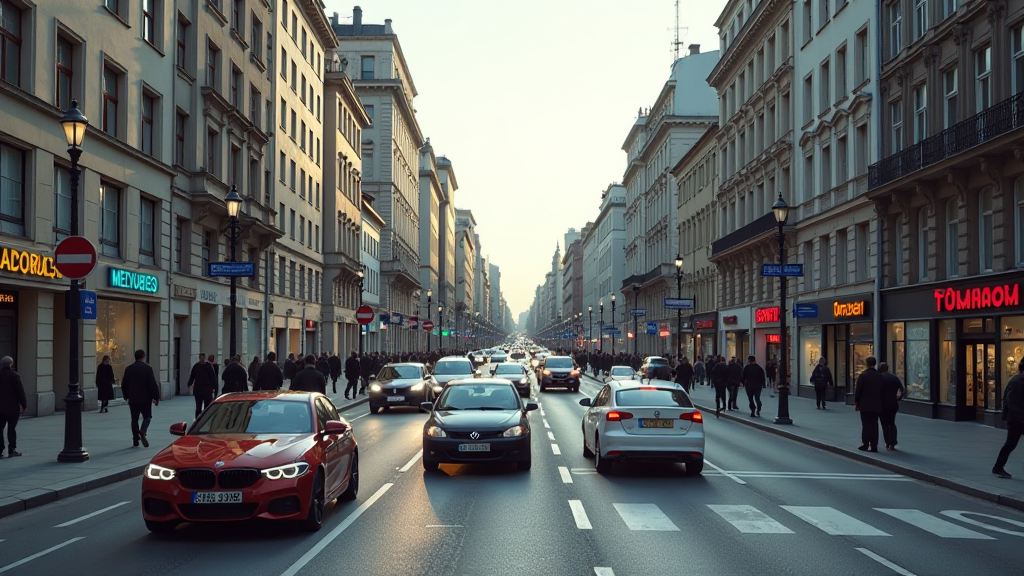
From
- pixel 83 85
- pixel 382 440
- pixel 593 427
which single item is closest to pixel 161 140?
pixel 83 85

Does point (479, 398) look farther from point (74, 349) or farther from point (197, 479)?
point (197, 479)

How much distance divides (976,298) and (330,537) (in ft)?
66.9

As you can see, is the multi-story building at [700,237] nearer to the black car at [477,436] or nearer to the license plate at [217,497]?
the black car at [477,436]

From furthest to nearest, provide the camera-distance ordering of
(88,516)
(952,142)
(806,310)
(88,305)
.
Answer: (806,310), (952,142), (88,305), (88,516)

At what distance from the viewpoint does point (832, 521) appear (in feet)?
35.2

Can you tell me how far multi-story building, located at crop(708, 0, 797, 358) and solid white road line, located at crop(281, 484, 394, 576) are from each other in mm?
31157

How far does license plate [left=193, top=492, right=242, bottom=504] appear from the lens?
29.8 ft

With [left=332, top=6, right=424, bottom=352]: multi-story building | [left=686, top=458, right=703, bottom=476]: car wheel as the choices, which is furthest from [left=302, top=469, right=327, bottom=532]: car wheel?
[left=332, top=6, right=424, bottom=352]: multi-story building

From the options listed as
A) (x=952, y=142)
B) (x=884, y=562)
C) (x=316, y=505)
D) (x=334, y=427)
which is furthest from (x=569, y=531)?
(x=952, y=142)

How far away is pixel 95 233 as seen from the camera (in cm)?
2666

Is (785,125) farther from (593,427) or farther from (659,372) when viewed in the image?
(593,427)

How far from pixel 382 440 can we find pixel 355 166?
179ft

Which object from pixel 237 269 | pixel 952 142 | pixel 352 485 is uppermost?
pixel 952 142

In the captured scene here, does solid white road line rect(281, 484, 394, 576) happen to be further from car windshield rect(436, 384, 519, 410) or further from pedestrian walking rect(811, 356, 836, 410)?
pedestrian walking rect(811, 356, 836, 410)
